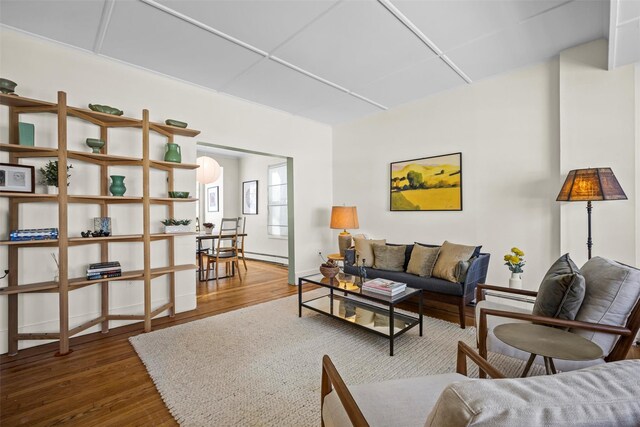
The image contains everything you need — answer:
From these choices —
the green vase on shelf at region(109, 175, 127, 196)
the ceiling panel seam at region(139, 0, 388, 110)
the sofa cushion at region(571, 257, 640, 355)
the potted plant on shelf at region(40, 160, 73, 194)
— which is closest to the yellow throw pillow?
the sofa cushion at region(571, 257, 640, 355)

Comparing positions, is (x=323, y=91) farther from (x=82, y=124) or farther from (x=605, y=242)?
(x=605, y=242)

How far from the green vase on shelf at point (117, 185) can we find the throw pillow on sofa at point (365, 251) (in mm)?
2890

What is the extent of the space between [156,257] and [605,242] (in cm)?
463

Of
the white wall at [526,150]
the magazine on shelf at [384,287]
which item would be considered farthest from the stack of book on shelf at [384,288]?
the white wall at [526,150]

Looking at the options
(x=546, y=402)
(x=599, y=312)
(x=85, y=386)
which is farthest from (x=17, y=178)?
(x=599, y=312)

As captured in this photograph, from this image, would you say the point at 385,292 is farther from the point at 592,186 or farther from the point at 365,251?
the point at 592,186

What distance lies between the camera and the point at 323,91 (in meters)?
3.70

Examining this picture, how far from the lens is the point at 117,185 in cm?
280

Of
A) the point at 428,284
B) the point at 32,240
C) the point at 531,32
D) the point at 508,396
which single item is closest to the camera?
the point at 508,396

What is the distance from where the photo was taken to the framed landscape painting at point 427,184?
12.2 ft

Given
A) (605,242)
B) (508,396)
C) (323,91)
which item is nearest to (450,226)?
(605,242)

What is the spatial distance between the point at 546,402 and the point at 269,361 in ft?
6.66

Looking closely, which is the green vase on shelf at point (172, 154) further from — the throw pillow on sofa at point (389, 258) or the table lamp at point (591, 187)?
the table lamp at point (591, 187)

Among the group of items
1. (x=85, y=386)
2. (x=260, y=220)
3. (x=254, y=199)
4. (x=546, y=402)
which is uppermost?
(x=254, y=199)
